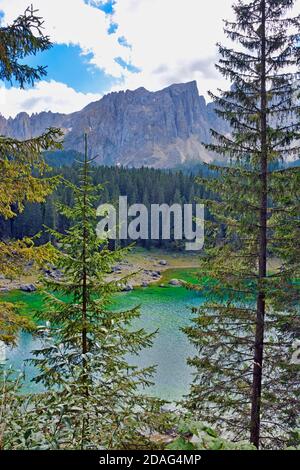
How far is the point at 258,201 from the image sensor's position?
27.8 ft

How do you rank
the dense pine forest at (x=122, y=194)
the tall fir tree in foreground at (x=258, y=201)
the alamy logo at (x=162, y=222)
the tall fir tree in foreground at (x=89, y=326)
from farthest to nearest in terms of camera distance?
1. the alamy logo at (x=162, y=222)
2. the dense pine forest at (x=122, y=194)
3. the tall fir tree in foreground at (x=258, y=201)
4. the tall fir tree in foreground at (x=89, y=326)

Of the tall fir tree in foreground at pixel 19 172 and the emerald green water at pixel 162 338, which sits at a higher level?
the tall fir tree in foreground at pixel 19 172

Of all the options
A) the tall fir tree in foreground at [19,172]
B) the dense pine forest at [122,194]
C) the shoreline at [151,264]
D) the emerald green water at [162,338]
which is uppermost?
the dense pine forest at [122,194]

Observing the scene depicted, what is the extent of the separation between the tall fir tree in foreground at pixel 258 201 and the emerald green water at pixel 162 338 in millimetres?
1561

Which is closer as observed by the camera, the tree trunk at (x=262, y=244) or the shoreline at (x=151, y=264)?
the tree trunk at (x=262, y=244)

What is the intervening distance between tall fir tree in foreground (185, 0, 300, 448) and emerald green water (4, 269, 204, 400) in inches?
61.5

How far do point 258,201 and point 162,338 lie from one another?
17.6m

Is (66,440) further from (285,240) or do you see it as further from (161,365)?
(161,365)

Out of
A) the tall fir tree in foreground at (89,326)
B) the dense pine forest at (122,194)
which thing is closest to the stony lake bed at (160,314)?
the tall fir tree in foreground at (89,326)

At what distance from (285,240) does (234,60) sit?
4.33m

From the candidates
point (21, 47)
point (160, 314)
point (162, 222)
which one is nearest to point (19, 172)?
point (21, 47)

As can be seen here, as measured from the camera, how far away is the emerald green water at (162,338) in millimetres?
17172

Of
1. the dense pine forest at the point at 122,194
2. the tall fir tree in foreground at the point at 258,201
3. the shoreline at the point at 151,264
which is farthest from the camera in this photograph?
the dense pine forest at the point at 122,194

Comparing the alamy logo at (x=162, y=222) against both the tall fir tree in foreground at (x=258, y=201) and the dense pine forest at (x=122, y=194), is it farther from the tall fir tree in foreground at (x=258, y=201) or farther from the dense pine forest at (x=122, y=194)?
the tall fir tree in foreground at (x=258, y=201)
